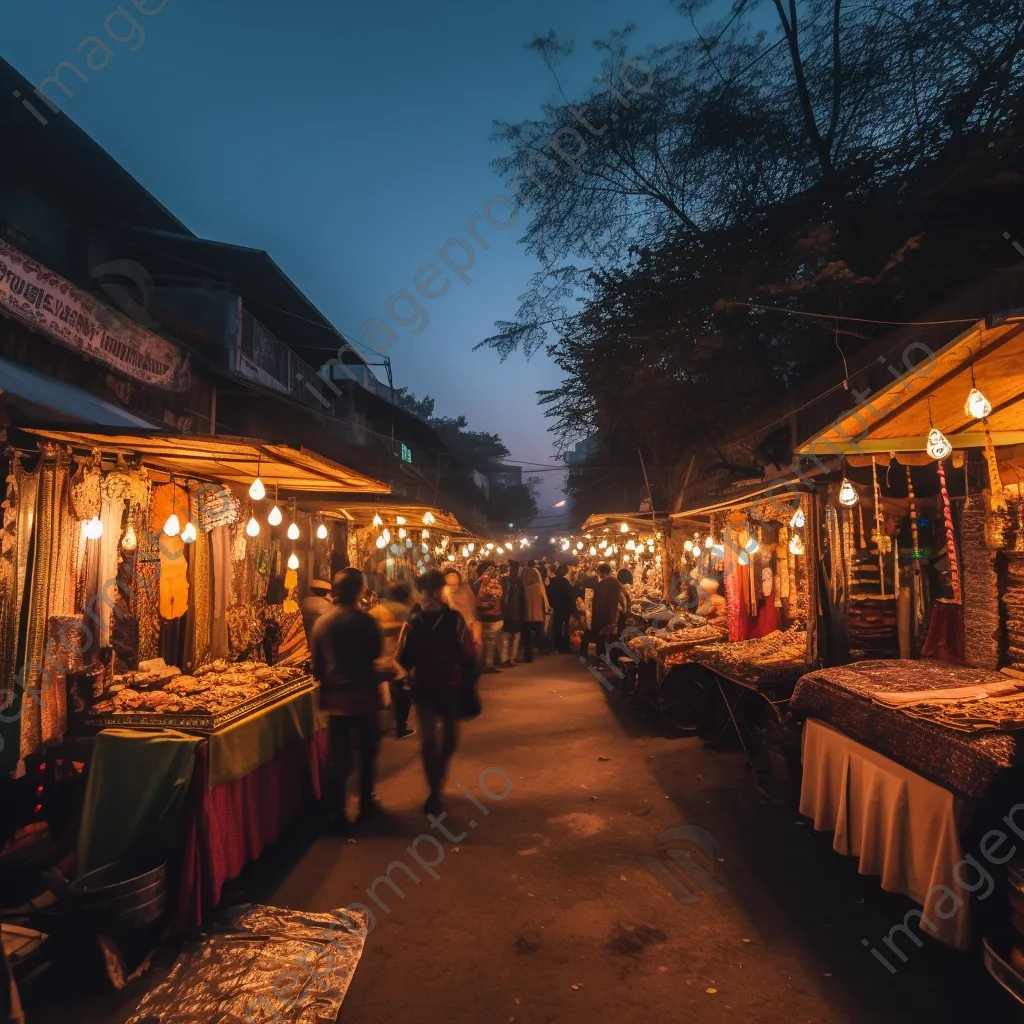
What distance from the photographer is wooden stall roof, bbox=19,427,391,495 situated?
5152 mm

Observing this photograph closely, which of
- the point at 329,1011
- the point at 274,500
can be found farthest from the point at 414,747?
the point at 329,1011

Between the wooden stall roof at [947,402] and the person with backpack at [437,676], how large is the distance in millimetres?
3840

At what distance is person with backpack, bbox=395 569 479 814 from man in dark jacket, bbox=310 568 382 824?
409mm

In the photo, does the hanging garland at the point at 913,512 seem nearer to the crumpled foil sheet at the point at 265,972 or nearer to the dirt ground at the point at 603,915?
the dirt ground at the point at 603,915

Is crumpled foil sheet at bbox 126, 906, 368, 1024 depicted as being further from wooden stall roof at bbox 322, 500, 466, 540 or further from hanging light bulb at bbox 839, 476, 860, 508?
wooden stall roof at bbox 322, 500, 466, 540

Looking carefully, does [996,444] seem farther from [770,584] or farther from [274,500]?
[274,500]

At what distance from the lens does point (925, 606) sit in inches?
268

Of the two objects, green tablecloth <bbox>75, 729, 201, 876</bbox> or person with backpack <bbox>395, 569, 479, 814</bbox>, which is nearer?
green tablecloth <bbox>75, 729, 201, 876</bbox>

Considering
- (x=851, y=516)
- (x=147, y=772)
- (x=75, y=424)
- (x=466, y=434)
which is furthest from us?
(x=466, y=434)

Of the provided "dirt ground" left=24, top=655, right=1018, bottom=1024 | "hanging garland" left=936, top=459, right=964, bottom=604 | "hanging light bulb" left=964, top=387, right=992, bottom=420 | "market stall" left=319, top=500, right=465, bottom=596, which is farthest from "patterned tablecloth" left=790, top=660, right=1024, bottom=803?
"market stall" left=319, top=500, right=465, bottom=596

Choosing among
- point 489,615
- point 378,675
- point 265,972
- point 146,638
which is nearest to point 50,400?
point 146,638

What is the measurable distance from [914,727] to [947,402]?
2.45 meters

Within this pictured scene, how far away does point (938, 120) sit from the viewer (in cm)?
1047

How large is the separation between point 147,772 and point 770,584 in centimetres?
796
